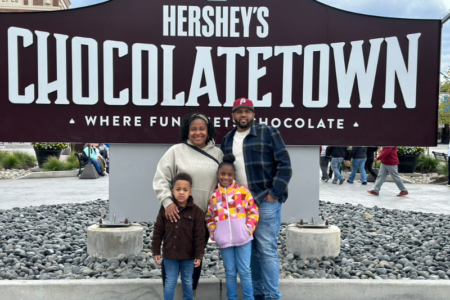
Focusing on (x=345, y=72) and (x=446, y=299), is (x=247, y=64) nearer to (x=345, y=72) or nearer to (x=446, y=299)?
(x=345, y=72)

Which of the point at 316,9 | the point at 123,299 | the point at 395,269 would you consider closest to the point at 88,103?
the point at 123,299

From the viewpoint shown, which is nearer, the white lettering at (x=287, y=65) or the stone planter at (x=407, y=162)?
the white lettering at (x=287, y=65)

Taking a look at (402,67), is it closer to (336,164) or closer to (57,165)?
(336,164)

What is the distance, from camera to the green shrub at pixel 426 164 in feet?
51.1

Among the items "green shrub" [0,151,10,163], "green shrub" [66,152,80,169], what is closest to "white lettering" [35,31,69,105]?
"green shrub" [66,152,80,169]

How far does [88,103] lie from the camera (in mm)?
4527

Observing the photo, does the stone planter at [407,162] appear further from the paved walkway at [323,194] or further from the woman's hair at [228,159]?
the woman's hair at [228,159]

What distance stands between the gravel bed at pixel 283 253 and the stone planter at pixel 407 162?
8.18m

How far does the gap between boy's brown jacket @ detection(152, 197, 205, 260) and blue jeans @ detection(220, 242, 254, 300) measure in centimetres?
23

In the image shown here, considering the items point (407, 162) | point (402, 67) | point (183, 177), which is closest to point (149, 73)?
point (183, 177)

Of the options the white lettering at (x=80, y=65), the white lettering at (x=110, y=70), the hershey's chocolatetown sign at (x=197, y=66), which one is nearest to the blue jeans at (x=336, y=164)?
the hershey's chocolatetown sign at (x=197, y=66)

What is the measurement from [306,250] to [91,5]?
3489 mm

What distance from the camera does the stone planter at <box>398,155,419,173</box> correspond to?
48.3ft

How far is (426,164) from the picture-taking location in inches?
616
